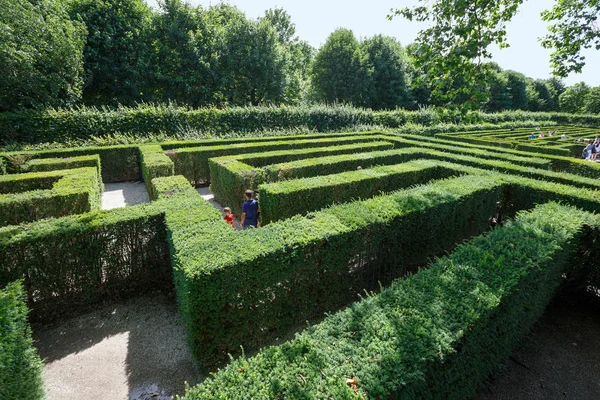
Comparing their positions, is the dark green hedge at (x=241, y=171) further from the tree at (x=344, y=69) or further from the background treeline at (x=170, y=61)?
the tree at (x=344, y=69)

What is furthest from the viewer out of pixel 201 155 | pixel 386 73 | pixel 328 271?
pixel 386 73

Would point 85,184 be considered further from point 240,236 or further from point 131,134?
point 131,134

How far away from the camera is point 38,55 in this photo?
1969 centimetres

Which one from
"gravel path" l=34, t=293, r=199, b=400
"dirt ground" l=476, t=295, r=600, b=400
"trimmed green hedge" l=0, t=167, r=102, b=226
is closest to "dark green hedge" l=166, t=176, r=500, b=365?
"gravel path" l=34, t=293, r=199, b=400

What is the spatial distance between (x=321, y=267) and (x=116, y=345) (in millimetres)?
3830

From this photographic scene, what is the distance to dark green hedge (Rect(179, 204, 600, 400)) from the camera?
2.52 m

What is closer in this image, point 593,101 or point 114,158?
point 114,158

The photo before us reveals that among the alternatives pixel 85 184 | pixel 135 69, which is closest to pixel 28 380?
pixel 85 184

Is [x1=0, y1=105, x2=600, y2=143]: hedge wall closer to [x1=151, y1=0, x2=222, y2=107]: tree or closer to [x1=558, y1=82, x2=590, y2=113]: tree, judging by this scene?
[x1=151, y1=0, x2=222, y2=107]: tree

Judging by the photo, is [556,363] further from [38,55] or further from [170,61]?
[170,61]

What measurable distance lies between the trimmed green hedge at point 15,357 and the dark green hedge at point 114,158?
13920mm

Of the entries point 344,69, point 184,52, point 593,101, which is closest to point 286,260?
point 184,52

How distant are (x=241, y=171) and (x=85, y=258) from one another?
560 centimetres

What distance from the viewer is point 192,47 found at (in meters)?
29.4
